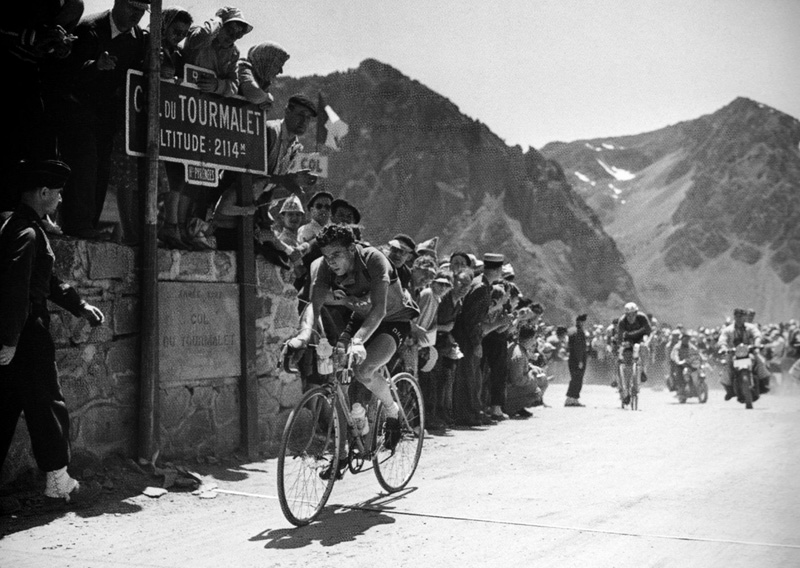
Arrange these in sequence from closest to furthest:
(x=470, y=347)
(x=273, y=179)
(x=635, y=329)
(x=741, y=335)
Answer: (x=273, y=179)
(x=470, y=347)
(x=635, y=329)
(x=741, y=335)

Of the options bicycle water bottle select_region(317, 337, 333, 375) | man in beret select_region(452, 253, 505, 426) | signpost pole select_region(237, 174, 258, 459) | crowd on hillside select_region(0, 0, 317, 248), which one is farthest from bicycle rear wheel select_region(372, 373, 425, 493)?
man in beret select_region(452, 253, 505, 426)

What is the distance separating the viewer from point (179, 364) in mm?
7785

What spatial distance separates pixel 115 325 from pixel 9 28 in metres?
2.48

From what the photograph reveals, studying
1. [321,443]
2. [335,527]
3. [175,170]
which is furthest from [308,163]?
[335,527]

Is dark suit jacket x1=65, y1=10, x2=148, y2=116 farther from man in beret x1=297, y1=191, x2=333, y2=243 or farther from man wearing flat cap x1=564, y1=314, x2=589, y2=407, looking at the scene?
man wearing flat cap x1=564, y1=314, x2=589, y2=407

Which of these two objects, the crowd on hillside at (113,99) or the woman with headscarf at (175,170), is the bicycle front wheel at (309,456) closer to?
the crowd on hillside at (113,99)

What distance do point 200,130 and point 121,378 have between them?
2.45 metres

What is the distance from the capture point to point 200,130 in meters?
8.04

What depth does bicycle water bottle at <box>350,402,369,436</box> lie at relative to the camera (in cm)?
607

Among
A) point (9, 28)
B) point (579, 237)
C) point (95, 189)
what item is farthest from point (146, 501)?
point (579, 237)

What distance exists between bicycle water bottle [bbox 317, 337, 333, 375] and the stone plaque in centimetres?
243

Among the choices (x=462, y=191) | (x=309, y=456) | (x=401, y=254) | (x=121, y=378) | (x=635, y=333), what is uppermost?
(x=462, y=191)

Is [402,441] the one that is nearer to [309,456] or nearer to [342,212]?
[309,456]

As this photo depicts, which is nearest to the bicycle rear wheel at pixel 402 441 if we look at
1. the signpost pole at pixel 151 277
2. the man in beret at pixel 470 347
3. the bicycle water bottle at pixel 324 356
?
the bicycle water bottle at pixel 324 356
